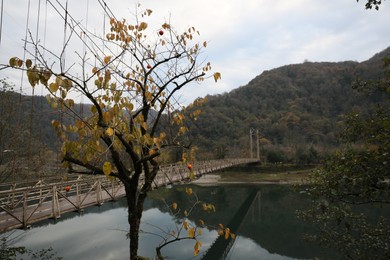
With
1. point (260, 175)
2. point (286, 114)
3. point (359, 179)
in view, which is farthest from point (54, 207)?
point (286, 114)

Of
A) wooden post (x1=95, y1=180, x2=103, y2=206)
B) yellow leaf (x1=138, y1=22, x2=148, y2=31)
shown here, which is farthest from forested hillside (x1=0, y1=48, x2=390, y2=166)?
yellow leaf (x1=138, y1=22, x2=148, y2=31)

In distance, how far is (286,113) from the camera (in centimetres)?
7944

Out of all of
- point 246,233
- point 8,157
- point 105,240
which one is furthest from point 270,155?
point 8,157

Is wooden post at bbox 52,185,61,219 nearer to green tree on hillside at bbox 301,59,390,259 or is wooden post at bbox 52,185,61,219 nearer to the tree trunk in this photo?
the tree trunk

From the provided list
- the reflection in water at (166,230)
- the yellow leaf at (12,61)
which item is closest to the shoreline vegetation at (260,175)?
the reflection in water at (166,230)

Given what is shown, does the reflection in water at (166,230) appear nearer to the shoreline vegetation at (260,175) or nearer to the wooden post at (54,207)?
the wooden post at (54,207)

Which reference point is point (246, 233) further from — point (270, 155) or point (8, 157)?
point (270, 155)

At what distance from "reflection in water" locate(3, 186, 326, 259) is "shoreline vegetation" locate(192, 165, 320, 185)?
1016 cm

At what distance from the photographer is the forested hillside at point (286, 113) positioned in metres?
55.1

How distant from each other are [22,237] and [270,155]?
38.7 m

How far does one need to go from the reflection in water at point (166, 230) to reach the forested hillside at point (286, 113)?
23.8m

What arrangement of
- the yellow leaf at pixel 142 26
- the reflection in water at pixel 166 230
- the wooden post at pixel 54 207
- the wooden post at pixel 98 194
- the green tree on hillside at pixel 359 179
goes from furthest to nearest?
1. the reflection in water at pixel 166 230
2. the wooden post at pixel 98 194
3. the wooden post at pixel 54 207
4. the green tree on hillside at pixel 359 179
5. the yellow leaf at pixel 142 26

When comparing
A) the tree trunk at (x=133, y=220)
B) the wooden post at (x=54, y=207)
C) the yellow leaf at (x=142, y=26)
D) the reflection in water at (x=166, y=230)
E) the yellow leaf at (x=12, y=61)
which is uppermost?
the yellow leaf at (x=142, y=26)

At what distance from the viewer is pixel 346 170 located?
399 centimetres
